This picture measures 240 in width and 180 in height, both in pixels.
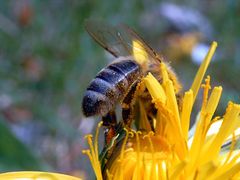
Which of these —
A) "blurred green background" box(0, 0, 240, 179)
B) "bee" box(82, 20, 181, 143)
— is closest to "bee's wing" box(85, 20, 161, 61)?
"bee" box(82, 20, 181, 143)

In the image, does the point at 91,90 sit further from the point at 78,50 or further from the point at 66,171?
the point at 66,171

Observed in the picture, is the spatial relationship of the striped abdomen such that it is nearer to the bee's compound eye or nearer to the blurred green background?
the bee's compound eye

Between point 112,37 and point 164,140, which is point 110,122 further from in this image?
point 112,37

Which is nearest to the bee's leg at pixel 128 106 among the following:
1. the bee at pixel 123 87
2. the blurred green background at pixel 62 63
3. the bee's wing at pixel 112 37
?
the bee at pixel 123 87

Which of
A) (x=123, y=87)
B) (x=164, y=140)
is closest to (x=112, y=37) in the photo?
(x=123, y=87)

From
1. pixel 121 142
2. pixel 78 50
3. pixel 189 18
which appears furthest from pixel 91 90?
pixel 189 18

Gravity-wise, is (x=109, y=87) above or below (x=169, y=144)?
above
